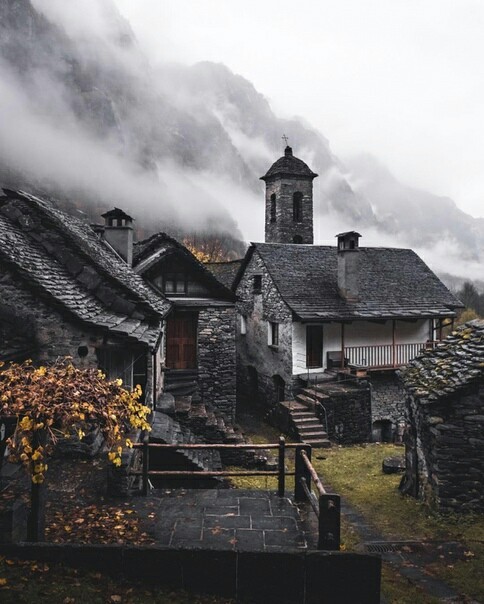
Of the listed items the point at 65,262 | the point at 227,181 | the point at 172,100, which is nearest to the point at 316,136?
the point at 172,100

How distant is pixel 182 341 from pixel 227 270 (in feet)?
34.6

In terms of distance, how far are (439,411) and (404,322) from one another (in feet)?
48.3

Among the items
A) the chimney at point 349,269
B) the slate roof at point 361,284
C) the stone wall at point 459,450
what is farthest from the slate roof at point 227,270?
the stone wall at point 459,450

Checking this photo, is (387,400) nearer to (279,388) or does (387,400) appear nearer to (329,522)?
(279,388)

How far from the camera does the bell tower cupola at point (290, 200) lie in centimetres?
2973

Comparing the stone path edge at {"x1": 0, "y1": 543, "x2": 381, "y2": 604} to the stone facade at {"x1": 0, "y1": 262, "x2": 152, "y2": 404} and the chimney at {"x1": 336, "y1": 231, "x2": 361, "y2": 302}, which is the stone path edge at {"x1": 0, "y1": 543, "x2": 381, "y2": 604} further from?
the chimney at {"x1": 336, "y1": 231, "x2": 361, "y2": 302}

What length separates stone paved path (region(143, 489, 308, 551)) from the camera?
6676 mm

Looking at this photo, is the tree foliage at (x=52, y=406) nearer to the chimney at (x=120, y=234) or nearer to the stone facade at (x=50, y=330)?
the stone facade at (x=50, y=330)

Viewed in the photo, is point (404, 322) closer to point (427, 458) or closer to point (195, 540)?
point (427, 458)

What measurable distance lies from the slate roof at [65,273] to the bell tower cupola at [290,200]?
18542 millimetres

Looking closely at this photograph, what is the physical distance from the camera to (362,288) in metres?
23.9

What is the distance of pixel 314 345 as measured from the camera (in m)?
22.0

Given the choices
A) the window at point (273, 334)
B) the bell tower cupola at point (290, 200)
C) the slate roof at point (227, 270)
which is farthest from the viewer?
the bell tower cupola at point (290, 200)

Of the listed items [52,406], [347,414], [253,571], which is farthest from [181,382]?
[52,406]
